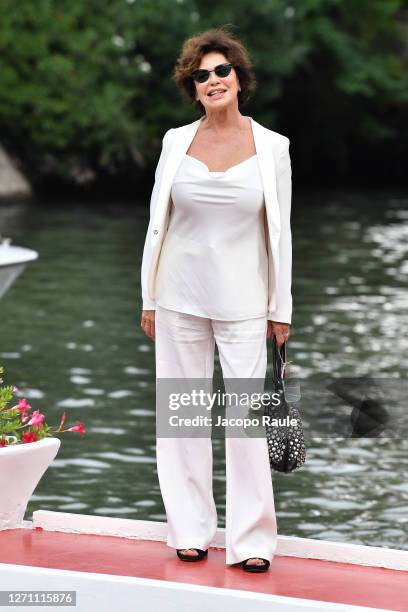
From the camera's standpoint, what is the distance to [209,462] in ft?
20.2

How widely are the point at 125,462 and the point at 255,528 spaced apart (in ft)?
16.2

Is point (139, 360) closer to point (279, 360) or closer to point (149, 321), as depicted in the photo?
point (149, 321)

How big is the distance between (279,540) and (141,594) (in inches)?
38.1

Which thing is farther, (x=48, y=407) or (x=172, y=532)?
(x=48, y=407)

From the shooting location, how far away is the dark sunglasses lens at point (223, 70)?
19.6 feet

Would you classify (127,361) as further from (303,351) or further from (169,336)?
(169,336)

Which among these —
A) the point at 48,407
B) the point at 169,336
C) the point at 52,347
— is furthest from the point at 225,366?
the point at 52,347

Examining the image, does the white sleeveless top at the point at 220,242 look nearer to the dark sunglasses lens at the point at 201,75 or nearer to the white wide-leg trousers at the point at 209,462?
the white wide-leg trousers at the point at 209,462

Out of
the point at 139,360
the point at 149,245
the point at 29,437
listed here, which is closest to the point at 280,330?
the point at 149,245

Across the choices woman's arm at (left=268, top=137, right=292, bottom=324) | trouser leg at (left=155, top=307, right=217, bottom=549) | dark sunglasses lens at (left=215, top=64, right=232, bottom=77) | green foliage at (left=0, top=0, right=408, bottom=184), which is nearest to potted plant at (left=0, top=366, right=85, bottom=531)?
trouser leg at (left=155, top=307, right=217, bottom=549)

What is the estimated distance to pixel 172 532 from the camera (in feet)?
20.0

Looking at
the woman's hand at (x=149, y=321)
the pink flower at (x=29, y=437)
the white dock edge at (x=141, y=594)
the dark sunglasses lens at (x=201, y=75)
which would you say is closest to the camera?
the white dock edge at (x=141, y=594)

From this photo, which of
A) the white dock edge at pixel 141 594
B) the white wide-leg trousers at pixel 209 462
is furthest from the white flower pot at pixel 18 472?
the white dock edge at pixel 141 594

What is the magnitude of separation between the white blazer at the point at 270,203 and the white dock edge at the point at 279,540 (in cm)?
86
